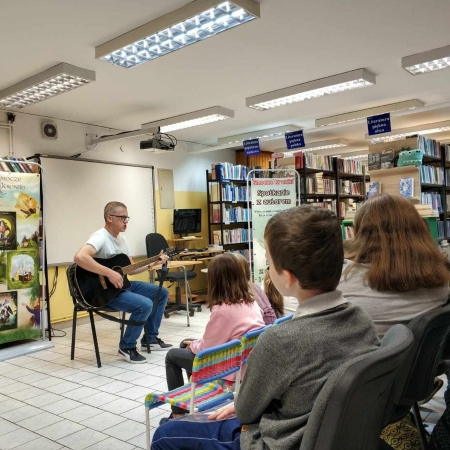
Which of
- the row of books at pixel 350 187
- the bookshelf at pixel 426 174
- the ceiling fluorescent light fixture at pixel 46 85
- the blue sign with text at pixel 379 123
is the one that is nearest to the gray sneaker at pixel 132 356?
the ceiling fluorescent light fixture at pixel 46 85

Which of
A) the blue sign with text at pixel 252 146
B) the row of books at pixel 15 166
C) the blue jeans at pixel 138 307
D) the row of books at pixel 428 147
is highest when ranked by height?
the blue sign with text at pixel 252 146

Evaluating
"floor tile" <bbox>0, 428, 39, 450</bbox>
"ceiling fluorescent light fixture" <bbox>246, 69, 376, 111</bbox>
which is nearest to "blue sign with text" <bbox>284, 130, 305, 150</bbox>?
"ceiling fluorescent light fixture" <bbox>246, 69, 376, 111</bbox>

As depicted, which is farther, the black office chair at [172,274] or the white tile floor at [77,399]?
the black office chair at [172,274]

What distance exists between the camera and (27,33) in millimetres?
3506

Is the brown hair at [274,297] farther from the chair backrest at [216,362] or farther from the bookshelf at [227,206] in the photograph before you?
the bookshelf at [227,206]

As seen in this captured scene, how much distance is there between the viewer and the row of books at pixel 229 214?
26.1 feet

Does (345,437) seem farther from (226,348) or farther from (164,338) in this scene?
(164,338)

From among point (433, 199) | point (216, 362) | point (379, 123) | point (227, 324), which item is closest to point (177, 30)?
point (227, 324)

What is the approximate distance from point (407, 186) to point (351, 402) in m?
4.44

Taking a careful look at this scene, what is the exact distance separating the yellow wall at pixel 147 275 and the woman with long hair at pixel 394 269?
5.06 meters

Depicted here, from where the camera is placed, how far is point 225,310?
7.73 feet

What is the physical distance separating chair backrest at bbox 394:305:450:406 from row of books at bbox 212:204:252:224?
622cm

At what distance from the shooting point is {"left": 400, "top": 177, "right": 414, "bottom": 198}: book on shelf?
4922 mm

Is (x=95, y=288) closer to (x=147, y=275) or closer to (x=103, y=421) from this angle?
(x=103, y=421)
